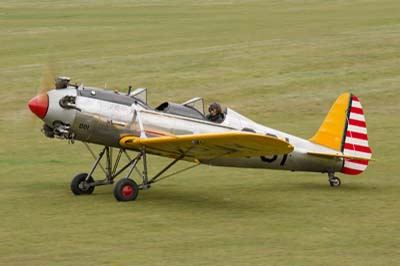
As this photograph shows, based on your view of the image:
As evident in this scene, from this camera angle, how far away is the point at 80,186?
1723 cm

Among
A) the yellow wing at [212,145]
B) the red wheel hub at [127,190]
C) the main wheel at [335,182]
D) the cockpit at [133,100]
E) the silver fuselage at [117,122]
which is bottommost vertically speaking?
the red wheel hub at [127,190]

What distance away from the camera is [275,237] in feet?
45.8

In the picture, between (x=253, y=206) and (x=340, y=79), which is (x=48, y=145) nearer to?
(x=253, y=206)

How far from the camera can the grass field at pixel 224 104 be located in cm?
1354

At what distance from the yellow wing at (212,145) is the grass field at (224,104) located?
801mm

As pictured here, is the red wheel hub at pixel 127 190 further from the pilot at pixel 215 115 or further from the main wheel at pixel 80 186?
the pilot at pixel 215 115

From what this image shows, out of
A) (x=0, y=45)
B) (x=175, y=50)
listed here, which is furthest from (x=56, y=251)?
(x=0, y=45)

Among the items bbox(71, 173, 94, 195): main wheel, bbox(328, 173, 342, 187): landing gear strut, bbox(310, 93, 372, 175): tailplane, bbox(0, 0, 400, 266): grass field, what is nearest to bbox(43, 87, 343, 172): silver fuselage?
bbox(71, 173, 94, 195): main wheel

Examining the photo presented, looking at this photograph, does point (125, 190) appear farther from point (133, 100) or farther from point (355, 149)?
point (355, 149)

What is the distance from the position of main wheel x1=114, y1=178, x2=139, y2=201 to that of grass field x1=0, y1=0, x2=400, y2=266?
0.59 ft

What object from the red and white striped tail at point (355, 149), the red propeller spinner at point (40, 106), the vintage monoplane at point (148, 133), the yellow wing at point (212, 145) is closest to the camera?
the yellow wing at point (212, 145)

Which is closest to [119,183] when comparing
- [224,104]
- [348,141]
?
[348,141]

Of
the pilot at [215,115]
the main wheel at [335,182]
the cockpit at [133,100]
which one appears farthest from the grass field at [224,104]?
the cockpit at [133,100]

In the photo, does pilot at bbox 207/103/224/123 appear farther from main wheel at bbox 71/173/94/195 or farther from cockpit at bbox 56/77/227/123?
main wheel at bbox 71/173/94/195
